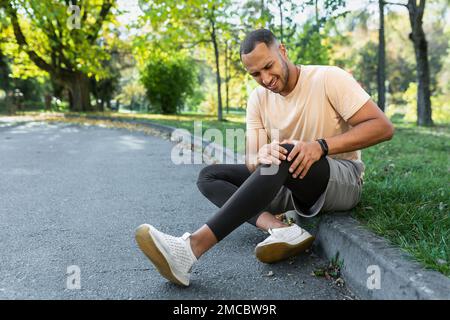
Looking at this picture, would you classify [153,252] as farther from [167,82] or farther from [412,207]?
[167,82]

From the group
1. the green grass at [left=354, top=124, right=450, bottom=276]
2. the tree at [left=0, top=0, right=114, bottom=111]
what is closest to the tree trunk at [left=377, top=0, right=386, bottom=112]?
the green grass at [left=354, top=124, right=450, bottom=276]

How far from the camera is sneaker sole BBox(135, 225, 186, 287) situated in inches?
83.5

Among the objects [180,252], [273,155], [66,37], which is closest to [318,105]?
[273,155]

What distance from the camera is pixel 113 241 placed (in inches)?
115

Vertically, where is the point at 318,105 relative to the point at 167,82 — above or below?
below

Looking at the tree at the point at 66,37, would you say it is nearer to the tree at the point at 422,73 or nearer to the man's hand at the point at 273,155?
the tree at the point at 422,73

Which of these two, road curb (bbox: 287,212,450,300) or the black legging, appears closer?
road curb (bbox: 287,212,450,300)

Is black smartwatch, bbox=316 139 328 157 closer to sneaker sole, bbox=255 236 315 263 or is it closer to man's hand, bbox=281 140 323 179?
man's hand, bbox=281 140 323 179

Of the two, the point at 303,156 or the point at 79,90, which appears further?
the point at 79,90

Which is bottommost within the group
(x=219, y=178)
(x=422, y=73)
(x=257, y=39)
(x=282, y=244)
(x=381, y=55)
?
(x=282, y=244)

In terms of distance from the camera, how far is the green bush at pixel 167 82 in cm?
2508

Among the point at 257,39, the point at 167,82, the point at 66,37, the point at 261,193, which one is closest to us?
the point at 261,193

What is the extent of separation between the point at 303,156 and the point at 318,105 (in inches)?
17.7
